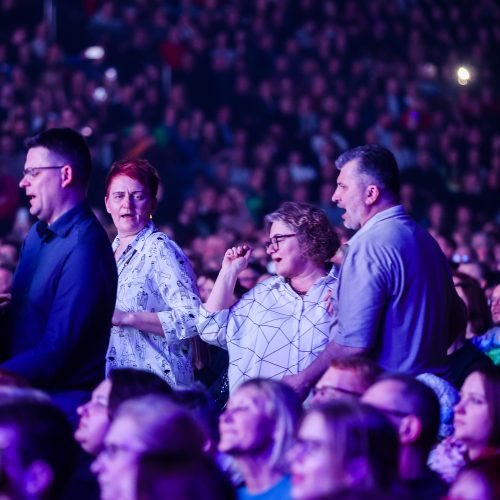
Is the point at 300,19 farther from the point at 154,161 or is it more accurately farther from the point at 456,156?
the point at 154,161

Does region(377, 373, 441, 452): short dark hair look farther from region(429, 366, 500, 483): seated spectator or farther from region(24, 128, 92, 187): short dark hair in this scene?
region(24, 128, 92, 187): short dark hair

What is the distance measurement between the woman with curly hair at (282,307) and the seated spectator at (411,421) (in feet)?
3.50

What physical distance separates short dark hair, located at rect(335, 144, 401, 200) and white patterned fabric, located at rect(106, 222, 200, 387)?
0.96 metres

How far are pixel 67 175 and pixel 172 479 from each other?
Result: 1.72 metres

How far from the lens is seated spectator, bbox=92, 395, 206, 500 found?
9.71 ft

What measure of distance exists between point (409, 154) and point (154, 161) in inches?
157

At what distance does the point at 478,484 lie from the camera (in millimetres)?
3021

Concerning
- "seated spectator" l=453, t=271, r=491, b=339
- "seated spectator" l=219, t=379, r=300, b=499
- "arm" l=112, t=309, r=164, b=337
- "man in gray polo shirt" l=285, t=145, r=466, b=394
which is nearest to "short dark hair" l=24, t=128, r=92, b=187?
"arm" l=112, t=309, r=164, b=337

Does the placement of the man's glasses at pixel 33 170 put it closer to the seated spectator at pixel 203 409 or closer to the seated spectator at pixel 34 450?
the seated spectator at pixel 203 409

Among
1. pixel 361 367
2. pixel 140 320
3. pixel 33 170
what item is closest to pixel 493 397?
pixel 361 367

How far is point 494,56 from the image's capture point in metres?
17.7

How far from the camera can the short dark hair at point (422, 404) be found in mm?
3672

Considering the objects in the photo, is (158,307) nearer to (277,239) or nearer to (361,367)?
(277,239)

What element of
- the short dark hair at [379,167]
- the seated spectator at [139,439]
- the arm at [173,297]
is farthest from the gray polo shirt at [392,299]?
the seated spectator at [139,439]
